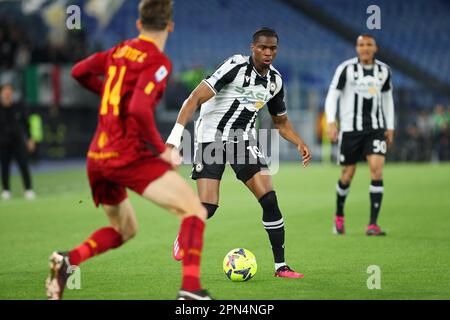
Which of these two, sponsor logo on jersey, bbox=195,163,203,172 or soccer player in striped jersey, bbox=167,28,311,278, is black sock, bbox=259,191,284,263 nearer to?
soccer player in striped jersey, bbox=167,28,311,278

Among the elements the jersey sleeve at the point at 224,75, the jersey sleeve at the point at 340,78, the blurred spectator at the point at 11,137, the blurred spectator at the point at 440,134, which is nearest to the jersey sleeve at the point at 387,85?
the jersey sleeve at the point at 340,78

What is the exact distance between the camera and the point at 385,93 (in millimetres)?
11641

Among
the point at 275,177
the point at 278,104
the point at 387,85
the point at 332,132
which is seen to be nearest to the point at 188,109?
the point at 278,104

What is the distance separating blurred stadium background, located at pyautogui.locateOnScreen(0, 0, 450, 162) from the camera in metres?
28.0

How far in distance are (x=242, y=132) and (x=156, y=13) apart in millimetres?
2355

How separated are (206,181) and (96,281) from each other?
4.23 ft

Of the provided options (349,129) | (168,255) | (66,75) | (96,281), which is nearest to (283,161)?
(66,75)

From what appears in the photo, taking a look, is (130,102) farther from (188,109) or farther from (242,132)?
(242,132)

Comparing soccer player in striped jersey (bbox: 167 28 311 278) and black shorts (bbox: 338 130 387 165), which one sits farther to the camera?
black shorts (bbox: 338 130 387 165)

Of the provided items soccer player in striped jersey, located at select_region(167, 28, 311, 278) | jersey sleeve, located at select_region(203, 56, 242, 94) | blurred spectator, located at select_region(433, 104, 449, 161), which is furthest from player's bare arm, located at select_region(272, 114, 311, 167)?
blurred spectator, located at select_region(433, 104, 449, 161)

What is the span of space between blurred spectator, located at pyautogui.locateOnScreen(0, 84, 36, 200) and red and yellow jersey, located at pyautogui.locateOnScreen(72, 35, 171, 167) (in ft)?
35.9

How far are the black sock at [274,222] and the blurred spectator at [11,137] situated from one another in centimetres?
949

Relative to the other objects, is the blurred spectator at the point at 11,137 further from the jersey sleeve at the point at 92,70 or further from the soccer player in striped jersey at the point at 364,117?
the jersey sleeve at the point at 92,70

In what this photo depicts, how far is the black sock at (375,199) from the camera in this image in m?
11.4
